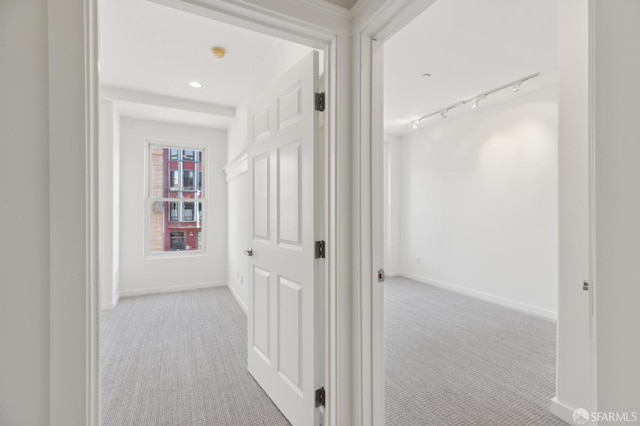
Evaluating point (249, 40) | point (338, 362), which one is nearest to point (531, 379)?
point (338, 362)

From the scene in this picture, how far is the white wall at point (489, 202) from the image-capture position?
334 centimetres

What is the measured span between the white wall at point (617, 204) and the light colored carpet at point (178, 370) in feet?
5.33

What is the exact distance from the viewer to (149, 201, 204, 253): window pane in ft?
14.7

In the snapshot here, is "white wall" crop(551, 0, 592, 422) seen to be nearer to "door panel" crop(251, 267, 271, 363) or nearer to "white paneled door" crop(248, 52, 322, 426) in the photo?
"white paneled door" crop(248, 52, 322, 426)

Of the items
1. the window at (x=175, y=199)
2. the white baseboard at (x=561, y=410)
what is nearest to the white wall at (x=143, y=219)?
the window at (x=175, y=199)

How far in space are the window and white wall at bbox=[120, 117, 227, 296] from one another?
13 cm

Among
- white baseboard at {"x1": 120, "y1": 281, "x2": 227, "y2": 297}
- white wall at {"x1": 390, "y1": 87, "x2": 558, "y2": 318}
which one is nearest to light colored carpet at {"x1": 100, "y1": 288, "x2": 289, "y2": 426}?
white baseboard at {"x1": 120, "y1": 281, "x2": 227, "y2": 297}

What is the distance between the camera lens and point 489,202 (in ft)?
12.9

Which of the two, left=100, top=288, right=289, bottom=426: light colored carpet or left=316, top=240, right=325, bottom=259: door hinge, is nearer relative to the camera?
left=316, top=240, right=325, bottom=259: door hinge

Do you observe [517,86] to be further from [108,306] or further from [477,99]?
[108,306]
